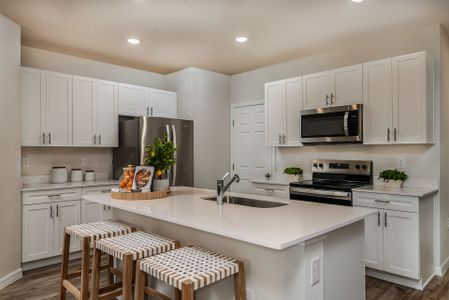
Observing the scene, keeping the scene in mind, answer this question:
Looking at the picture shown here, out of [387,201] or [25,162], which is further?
[25,162]

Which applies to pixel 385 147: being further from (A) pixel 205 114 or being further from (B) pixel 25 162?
(B) pixel 25 162

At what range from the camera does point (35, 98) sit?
142 inches

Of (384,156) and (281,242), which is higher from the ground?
(384,156)

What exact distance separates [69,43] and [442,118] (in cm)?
429

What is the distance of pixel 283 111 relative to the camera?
4.29m

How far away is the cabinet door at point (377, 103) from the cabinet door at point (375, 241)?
839 mm

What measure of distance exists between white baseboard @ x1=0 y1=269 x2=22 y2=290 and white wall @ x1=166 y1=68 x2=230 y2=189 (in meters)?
2.43

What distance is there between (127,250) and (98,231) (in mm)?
578

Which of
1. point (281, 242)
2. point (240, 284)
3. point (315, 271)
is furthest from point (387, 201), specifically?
point (281, 242)

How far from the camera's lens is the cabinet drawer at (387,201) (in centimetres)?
292

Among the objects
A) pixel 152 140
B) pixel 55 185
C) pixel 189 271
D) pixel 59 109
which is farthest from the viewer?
pixel 152 140

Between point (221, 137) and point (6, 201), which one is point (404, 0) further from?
point (6, 201)

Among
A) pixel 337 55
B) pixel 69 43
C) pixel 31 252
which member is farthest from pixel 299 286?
pixel 69 43

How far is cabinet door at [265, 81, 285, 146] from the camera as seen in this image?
170 inches
